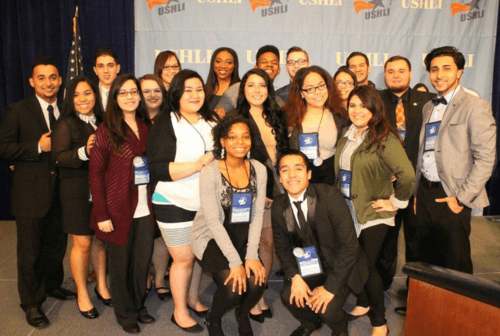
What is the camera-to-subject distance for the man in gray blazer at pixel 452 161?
246 cm

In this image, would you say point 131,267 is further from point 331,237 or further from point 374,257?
point 374,257

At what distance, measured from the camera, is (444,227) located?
8.75ft

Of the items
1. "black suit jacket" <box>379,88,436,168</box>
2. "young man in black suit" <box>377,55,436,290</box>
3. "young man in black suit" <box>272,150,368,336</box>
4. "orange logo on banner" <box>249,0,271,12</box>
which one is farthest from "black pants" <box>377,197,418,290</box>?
"orange logo on banner" <box>249,0,271,12</box>

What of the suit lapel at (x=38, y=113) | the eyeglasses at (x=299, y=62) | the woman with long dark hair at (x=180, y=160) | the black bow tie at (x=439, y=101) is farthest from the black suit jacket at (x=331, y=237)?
the suit lapel at (x=38, y=113)

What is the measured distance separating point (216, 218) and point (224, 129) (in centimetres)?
53

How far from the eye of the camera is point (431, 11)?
518 centimetres

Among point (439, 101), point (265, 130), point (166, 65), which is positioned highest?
point (166, 65)

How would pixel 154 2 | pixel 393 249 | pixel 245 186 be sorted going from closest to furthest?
pixel 245 186 < pixel 393 249 < pixel 154 2

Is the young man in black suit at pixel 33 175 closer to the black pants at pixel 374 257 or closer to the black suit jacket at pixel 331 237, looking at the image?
the black suit jacket at pixel 331 237

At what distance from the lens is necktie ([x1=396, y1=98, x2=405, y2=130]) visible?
3131mm

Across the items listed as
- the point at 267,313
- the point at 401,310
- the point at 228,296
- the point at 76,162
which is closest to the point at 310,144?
the point at 228,296

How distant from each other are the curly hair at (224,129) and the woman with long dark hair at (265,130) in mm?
193

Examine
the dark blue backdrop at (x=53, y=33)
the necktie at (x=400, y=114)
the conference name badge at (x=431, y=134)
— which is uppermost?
the dark blue backdrop at (x=53, y=33)

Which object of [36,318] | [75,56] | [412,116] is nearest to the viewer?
[36,318]
